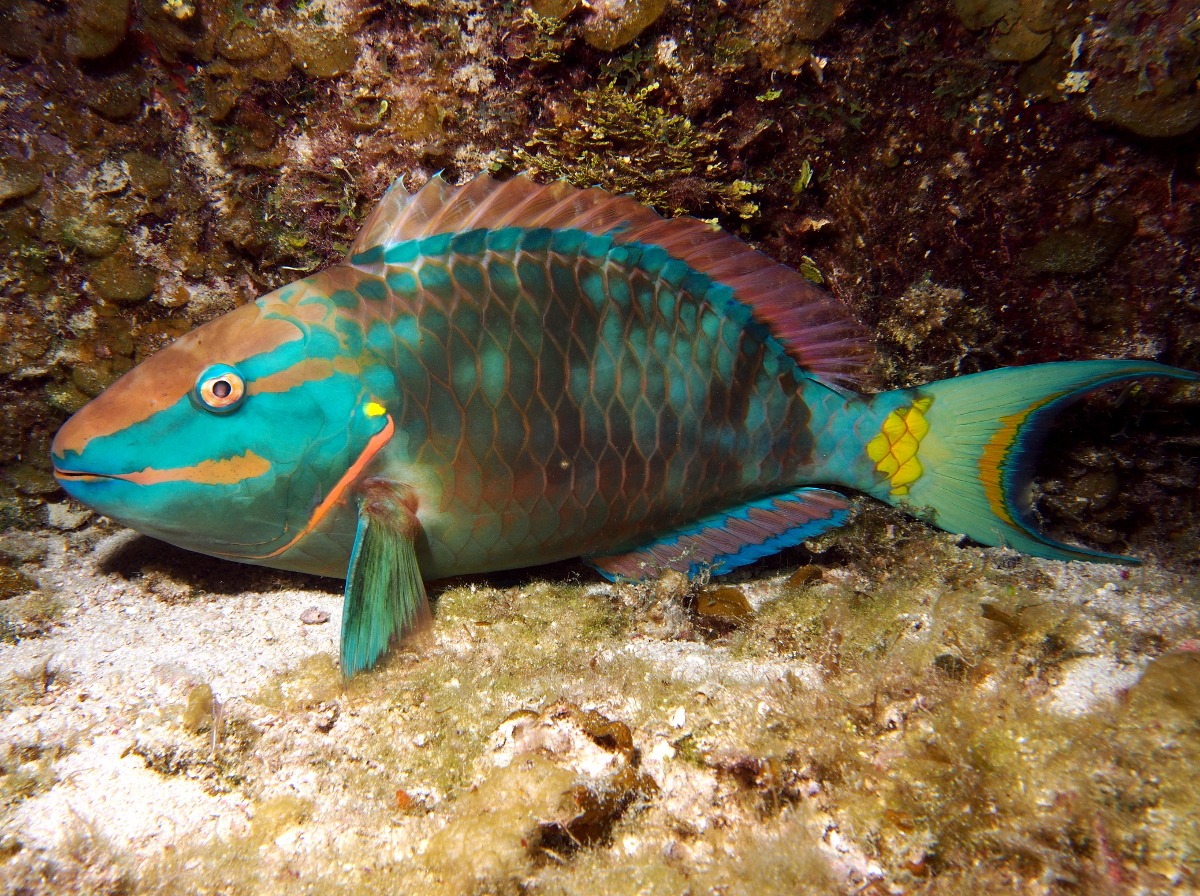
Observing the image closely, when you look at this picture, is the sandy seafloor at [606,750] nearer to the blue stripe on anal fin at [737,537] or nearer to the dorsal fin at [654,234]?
the blue stripe on anal fin at [737,537]

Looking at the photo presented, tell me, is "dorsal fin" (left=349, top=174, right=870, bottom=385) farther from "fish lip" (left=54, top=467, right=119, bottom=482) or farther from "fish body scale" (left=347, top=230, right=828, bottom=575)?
"fish lip" (left=54, top=467, right=119, bottom=482)

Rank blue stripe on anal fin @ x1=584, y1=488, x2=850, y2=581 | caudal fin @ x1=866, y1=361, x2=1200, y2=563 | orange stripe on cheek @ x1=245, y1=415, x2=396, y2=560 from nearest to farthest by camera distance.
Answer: orange stripe on cheek @ x1=245, y1=415, x2=396, y2=560
caudal fin @ x1=866, y1=361, x2=1200, y2=563
blue stripe on anal fin @ x1=584, y1=488, x2=850, y2=581

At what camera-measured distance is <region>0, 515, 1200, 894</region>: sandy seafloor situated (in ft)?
4.55

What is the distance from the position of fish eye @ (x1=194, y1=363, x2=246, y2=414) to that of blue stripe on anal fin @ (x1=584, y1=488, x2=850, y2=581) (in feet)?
4.80

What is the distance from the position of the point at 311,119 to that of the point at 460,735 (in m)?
2.54

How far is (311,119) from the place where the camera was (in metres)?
2.51

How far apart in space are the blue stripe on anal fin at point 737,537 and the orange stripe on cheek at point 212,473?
133 centimetres

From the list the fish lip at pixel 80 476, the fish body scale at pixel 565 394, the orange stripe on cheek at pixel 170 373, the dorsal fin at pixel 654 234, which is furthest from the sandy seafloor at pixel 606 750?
the dorsal fin at pixel 654 234

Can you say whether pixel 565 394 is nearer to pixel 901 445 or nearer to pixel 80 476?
pixel 901 445

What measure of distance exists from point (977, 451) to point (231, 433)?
276cm

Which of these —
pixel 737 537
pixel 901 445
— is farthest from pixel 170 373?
pixel 901 445

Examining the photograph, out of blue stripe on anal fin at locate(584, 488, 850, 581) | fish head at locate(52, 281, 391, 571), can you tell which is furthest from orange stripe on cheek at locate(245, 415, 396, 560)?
blue stripe on anal fin at locate(584, 488, 850, 581)

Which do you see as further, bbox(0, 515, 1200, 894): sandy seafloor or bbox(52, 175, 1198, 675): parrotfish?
bbox(52, 175, 1198, 675): parrotfish

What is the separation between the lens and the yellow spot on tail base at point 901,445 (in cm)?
237
